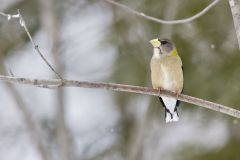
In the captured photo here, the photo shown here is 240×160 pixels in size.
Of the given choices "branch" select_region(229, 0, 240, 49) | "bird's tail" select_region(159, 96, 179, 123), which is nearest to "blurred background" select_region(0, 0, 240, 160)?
"bird's tail" select_region(159, 96, 179, 123)

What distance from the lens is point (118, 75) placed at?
695 centimetres

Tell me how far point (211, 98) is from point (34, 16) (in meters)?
2.36

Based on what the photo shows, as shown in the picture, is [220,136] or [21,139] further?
[21,139]

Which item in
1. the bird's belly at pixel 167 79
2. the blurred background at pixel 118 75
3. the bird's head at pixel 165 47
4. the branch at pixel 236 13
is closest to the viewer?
the branch at pixel 236 13

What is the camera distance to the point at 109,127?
7.82 metres

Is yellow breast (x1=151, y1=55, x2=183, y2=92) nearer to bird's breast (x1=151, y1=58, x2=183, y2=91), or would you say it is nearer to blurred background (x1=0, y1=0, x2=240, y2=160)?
bird's breast (x1=151, y1=58, x2=183, y2=91)

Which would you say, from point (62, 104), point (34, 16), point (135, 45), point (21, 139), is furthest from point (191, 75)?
point (21, 139)

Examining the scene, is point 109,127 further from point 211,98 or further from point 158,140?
point 211,98

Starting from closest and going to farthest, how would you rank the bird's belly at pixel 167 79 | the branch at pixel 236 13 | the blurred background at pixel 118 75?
the branch at pixel 236 13 < the bird's belly at pixel 167 79 < the blurred background at pixel 118 75

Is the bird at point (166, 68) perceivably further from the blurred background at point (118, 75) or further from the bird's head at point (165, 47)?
the blurred background at point (118, 75)

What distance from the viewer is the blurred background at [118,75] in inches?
253

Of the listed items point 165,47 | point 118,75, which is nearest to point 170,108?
point 165,47

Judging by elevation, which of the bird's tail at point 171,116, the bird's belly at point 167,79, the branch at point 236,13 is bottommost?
the bird's tail at point 171,116

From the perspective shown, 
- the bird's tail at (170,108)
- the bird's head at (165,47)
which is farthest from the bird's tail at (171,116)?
the bird's head at (165,47)
